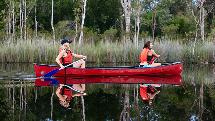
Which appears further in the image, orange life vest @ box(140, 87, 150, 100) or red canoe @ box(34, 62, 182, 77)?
red canoe @ box(34, 62, 182, 77)

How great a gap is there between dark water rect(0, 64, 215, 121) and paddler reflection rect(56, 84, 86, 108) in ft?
0.47

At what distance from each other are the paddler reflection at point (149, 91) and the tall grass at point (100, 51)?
413 inches

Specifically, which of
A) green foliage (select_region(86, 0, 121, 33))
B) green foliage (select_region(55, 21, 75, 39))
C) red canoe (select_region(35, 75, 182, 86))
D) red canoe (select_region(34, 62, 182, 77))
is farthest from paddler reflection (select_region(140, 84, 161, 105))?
green foliage (select_region(86, 0, 121, 33))

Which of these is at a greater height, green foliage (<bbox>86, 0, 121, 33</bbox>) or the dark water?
green foliage (<bbox>86, 0, 121, 33</bbox>)

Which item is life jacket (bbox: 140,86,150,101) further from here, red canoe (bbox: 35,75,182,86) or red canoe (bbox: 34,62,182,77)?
red canoe (bbox: 34,62,182,77)

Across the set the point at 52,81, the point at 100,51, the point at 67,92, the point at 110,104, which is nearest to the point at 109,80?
the point at 52,81

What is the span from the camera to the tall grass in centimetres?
2397

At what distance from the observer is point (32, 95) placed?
11.5 meters

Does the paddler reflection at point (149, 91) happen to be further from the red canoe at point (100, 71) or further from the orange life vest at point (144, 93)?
the red canoe at point (100, 71)

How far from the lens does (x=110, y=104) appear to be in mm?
9781

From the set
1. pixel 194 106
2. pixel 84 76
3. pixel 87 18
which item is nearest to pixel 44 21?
pixel 87 18

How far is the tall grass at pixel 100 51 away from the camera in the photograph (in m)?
24.0

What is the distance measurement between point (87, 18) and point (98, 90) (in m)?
31.9

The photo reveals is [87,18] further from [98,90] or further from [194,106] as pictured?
[194,106]
